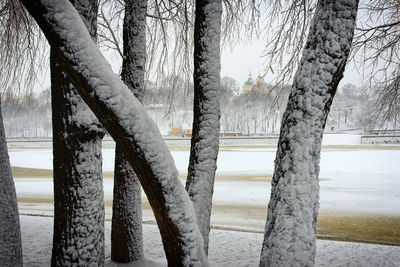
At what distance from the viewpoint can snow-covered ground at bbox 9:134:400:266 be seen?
17.8 feet

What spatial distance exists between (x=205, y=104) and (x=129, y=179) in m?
2.11

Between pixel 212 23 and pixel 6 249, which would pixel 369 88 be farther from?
pixel 6 249

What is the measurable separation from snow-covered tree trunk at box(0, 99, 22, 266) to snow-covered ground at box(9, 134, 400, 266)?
1.68 meters

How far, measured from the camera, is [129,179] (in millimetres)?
5172

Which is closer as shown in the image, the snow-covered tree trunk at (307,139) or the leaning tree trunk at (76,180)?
the snow-covered tree trunk at (307,139)

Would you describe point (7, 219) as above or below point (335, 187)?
above

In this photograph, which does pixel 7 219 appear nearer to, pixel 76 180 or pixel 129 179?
pixel 76 180

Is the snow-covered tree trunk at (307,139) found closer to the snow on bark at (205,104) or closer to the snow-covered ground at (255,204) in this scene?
the snow on bark at (205,104)

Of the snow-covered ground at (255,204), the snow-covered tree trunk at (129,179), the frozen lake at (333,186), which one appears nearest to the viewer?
the snow-covered tree trunk at (129,179)

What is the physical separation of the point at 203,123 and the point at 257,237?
12.2ft

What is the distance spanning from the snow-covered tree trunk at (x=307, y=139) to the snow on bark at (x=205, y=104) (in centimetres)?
107

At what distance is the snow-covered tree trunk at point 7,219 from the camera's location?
11.6 feet

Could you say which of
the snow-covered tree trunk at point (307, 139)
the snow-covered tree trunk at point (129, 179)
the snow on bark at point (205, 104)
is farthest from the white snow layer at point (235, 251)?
the snow-covered tree trunk at point (307, 139)

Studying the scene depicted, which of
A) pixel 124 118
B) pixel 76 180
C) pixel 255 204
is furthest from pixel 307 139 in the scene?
pixel 255 204
